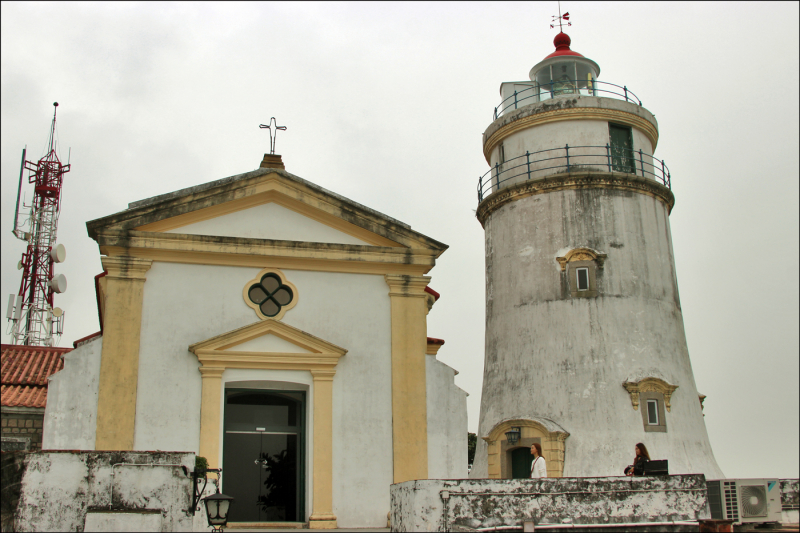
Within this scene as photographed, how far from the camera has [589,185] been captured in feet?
80.8

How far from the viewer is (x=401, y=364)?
15.1 m

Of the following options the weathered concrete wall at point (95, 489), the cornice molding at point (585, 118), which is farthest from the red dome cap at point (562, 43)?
the weathered concrete wall at point (95, 489)

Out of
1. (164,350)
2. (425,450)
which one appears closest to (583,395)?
(425,450)

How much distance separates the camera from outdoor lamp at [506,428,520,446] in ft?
77.9

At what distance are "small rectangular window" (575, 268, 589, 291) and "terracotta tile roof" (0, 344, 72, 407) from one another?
46.2 feet

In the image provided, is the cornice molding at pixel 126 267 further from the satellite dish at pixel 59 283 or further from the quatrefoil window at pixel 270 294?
the satellite dish at pixel 59 283

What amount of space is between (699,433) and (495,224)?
8.63 metres

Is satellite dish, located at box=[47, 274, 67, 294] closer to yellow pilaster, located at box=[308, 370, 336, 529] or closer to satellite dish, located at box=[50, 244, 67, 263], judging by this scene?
satellite dish, located at box=[50, 244, 67, 263]

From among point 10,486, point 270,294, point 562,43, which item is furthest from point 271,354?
point 562,43

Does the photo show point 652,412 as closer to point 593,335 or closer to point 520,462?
point 593,335

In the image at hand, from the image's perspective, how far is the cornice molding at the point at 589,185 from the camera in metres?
24.6

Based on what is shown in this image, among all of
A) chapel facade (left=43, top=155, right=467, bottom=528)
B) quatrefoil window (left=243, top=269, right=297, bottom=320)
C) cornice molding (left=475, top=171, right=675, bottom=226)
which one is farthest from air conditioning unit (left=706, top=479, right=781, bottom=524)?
cornice molding (left=475, top=171, right=675, bottom=226)

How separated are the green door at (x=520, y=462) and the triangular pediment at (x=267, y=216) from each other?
10.3 metres

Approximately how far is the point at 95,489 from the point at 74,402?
404 centimetres
